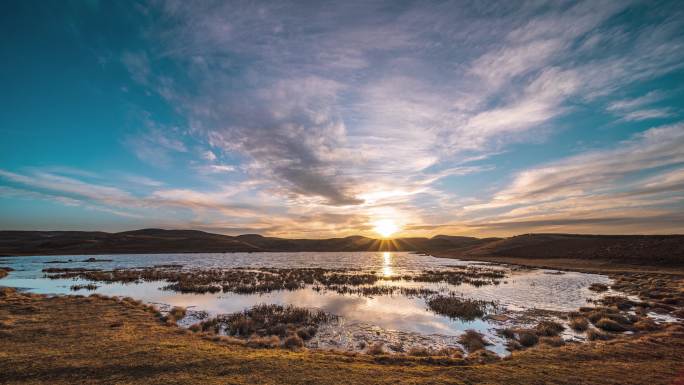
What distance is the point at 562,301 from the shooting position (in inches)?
1104

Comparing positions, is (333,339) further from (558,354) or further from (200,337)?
(558,354)

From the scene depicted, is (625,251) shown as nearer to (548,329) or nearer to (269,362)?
(548,329)

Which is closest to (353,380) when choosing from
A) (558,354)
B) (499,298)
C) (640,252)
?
(558,354)

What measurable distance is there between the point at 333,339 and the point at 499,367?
28.3 feet

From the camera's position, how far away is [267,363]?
462 inches

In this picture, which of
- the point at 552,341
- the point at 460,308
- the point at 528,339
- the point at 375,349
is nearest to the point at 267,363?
the point at 375,349

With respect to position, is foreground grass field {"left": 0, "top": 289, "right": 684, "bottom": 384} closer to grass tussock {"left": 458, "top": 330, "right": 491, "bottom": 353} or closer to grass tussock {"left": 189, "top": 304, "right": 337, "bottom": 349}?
grass tussock {"left": 189, "top": 304, "right": 337, "bottom": 349}

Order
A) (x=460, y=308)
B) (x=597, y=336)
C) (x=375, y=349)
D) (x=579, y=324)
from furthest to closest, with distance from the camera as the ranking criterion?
(x=460, y=308) < (x=579, y=324) < (x=597, y=336) < (x=375, y=349)

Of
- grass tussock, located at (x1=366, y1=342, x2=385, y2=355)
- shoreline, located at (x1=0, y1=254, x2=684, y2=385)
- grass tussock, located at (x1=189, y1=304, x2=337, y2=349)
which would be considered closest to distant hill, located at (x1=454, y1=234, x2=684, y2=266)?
shoreline, located at (x1=0, y1=254, x2=684, y2=385)

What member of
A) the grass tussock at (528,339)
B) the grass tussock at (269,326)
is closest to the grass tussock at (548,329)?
the grass tussock at (528,339)

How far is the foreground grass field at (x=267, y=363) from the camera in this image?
10336 mm

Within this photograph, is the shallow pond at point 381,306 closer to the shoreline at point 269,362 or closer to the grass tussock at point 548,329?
the grass tussock at point 548,329

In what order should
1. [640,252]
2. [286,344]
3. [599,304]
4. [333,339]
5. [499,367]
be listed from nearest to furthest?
[499,367], [286,344], [333,339], [599,304], [640,252]

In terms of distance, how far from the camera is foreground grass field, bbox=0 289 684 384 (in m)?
10.3
